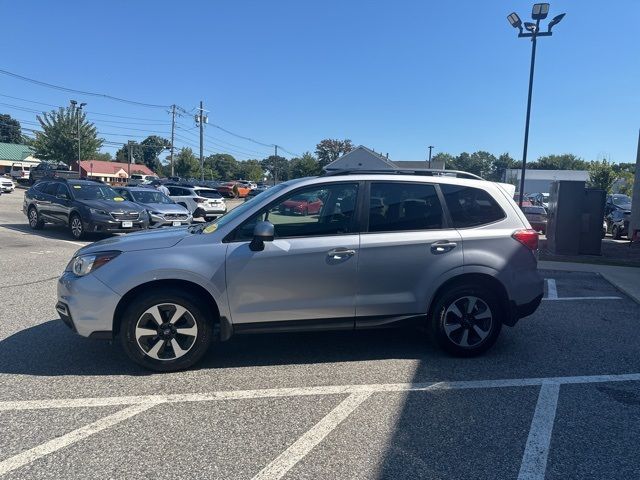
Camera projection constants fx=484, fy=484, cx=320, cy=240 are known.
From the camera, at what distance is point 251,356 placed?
4797 mm

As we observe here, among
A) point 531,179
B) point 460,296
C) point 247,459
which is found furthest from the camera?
point 531,179

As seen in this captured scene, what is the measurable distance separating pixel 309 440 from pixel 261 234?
1.70 metres

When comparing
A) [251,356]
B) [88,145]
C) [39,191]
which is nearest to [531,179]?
[88,145]

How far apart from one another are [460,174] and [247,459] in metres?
3.59

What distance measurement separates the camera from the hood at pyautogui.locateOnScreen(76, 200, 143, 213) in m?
13.2

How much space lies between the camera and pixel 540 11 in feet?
51.1

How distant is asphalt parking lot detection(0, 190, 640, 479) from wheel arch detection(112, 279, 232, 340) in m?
0.42

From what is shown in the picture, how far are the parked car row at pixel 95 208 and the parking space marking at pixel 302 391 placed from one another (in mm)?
10063

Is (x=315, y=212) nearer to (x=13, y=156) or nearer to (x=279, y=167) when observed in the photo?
(x=13, y=156)

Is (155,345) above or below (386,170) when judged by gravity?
below

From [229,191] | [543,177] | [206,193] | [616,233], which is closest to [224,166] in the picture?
[543,177]

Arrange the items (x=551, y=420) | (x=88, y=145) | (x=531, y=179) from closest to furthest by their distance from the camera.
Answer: (x=551, y=420)
(x=88, y=145)
(x=531, y=179)

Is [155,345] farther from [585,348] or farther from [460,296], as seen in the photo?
[585,348]

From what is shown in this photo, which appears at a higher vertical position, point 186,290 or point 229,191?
point 229,191
